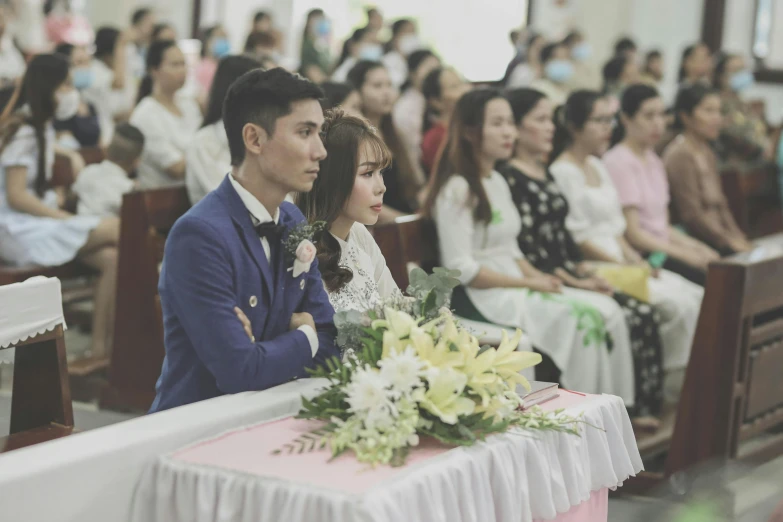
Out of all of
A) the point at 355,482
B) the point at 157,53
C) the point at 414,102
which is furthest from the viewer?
the point at 414,102

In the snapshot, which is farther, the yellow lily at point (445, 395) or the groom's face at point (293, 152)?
the groom's face at point (293, 152)

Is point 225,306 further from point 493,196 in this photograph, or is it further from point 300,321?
point 493,196

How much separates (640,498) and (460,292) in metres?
0.93

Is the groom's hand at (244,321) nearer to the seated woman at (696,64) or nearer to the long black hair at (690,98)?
the long black hair at (690,98)

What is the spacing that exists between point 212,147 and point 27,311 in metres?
1.74

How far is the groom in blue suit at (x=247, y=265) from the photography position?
2.00 metres

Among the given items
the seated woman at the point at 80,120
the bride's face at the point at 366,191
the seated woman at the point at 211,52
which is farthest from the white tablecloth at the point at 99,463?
the seated woman at the point at 211,52

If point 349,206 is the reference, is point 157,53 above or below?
above

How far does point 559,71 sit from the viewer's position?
8.21 meters

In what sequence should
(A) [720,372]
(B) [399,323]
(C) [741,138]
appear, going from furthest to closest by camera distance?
(C) [741,138] → (A) [720,372] → (B) [399,323]

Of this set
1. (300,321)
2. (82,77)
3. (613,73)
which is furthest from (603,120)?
(613,73)

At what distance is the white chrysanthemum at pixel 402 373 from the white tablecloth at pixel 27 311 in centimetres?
90

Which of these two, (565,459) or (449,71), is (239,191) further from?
(449,71)

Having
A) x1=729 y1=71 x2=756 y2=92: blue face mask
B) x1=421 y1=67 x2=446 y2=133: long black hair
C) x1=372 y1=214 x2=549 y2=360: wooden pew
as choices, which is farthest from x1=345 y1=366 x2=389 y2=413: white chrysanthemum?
x1=729 y1=71 x2=756 y2=92: blue face mask
